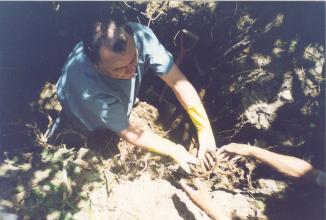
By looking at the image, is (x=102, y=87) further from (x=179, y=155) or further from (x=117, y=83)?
(x=179, y=155)

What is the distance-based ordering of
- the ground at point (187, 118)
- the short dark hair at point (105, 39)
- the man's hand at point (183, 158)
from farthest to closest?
1. the man's hand at point (183, 158)
2. the ground at point (187, 118)
3. the short dark hair at point (105, 39)

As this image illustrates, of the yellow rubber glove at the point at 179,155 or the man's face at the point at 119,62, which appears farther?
the yellow rubber glove at the point at 179,155

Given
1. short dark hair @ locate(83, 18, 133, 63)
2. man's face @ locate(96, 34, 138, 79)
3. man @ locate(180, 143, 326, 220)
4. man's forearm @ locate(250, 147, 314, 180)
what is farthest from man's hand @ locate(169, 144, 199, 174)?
short dark hair @ locate(83, 18, 133, 63)

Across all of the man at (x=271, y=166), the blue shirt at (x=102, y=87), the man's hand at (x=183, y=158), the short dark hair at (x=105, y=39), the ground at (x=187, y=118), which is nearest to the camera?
the short dark hair at (x=105, y=39)

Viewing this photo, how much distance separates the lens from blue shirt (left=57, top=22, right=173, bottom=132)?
1827 millimetres

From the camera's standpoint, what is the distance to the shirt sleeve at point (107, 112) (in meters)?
1.85

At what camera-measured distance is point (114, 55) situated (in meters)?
1.63

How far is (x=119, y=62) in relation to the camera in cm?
168

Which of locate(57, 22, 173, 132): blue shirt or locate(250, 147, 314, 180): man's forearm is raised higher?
locate(57, 22, 173, 132): blue shirt

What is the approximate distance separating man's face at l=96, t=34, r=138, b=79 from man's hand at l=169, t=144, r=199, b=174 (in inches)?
24.5

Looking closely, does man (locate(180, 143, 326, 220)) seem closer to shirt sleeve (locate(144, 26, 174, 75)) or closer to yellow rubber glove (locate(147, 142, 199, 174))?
yellow rubber glove (locate(147, 142, 199, 174))

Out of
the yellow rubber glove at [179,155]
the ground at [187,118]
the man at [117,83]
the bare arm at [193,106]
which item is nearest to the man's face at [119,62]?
the man at [117,83]

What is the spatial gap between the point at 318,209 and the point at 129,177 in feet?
3.93

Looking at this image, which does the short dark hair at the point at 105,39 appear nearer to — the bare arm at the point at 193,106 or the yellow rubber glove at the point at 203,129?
the bare arm at the point at 193,106
